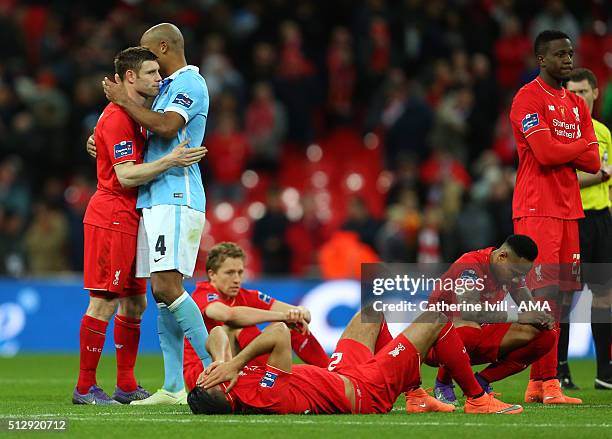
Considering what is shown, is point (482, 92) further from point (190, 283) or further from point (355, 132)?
point (190, 283)

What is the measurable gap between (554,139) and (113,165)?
3220 millimetres

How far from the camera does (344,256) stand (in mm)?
16266

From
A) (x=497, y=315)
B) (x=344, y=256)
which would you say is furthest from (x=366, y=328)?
(x=344, y=256)

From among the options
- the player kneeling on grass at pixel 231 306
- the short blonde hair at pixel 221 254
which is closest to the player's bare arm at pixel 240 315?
the player kneeling on grass at pixel 231 306

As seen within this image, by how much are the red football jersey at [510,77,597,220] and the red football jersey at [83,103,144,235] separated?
282 cm

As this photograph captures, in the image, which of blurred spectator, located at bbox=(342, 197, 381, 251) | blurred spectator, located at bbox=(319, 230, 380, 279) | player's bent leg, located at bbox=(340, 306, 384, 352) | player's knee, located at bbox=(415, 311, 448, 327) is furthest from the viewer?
blurred spectator, located at bbox=(342, 197, 381, 251)

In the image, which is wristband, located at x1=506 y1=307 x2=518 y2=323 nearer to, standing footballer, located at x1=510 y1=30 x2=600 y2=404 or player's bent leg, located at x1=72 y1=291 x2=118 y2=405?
standing footballer, located at x1=510 y1=30 x2=600 y2=404

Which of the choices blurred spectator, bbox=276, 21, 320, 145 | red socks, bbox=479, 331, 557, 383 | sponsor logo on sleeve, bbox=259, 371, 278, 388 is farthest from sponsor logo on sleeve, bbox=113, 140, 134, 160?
blurred spectator, bbox=276, 21, 320, 145

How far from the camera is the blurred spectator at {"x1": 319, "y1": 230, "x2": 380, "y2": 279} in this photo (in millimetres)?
16109

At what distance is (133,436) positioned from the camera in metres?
6.43

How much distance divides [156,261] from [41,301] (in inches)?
304

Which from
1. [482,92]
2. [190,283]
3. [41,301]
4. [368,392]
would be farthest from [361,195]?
[368,392]

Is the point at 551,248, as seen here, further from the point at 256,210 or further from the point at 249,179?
the point at 249,179

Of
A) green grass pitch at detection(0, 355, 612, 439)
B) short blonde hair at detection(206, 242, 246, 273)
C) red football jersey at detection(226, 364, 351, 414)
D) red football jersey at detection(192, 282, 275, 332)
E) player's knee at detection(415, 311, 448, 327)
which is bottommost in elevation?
green grass pitch at detection(0, 355, 612, 439)
